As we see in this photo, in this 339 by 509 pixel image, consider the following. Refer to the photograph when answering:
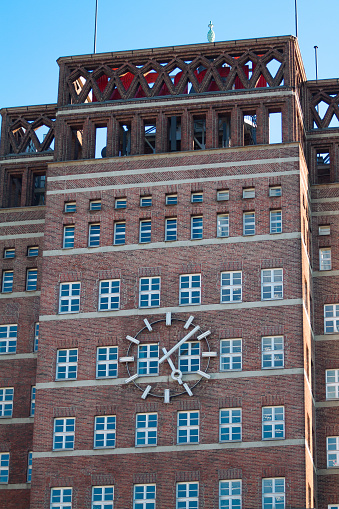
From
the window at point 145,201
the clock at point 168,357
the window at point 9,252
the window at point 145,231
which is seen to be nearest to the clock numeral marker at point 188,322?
the clock at point 168,357

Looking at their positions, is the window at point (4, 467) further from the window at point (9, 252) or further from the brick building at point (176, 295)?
the window at point (9, 252)

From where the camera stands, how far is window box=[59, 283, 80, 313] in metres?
84.4

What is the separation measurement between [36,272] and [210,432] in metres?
19.5

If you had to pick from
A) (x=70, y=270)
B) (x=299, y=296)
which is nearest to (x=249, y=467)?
(x=299, y=296)

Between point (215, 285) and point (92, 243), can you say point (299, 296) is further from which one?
point (92, 243)

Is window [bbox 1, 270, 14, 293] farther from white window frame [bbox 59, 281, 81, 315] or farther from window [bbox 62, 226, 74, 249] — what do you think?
white window frame [bbox 59, 281, 81, 315]

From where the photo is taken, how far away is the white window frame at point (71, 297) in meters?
A: 84.4

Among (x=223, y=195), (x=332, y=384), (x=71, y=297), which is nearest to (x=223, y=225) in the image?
(x=223, y=195)

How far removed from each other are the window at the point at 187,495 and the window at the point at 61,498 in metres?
6.82

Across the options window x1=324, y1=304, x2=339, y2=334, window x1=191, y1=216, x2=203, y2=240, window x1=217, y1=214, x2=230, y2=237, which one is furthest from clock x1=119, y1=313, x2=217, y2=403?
window x1=324, y1=304, x2=339, y2=334

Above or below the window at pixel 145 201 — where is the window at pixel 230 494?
below

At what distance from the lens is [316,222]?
91.1 metres

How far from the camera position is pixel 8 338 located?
9019cm

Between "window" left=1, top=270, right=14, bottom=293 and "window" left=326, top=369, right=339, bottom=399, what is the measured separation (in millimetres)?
23064
